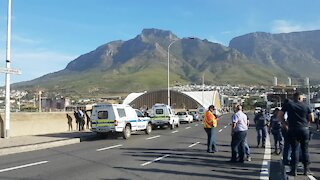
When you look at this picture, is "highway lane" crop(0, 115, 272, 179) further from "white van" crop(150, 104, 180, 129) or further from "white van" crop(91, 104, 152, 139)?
"white van" crop(150, 104, 180, 129)

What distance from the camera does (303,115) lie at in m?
11.0

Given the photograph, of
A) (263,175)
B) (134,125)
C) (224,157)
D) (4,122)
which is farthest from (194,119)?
(263,175)

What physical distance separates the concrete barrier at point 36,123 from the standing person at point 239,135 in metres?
14.1

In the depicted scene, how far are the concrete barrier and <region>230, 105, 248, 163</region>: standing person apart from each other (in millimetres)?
14095

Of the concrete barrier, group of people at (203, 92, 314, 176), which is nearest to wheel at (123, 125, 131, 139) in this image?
the concrete barrier

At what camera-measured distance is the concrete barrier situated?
84.8 ft

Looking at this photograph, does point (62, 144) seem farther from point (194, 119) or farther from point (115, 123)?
point (194, 119)

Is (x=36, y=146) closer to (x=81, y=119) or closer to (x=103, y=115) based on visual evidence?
(x=103, y=115)

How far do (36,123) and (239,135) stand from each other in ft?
56.1

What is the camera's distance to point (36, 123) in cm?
2839

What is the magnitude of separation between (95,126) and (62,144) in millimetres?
4099

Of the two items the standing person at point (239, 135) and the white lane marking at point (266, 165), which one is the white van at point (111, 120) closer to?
the white lane marking at point (266, 165)

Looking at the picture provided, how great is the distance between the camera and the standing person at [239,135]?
47.2 feet

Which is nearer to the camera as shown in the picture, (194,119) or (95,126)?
(95,126)
